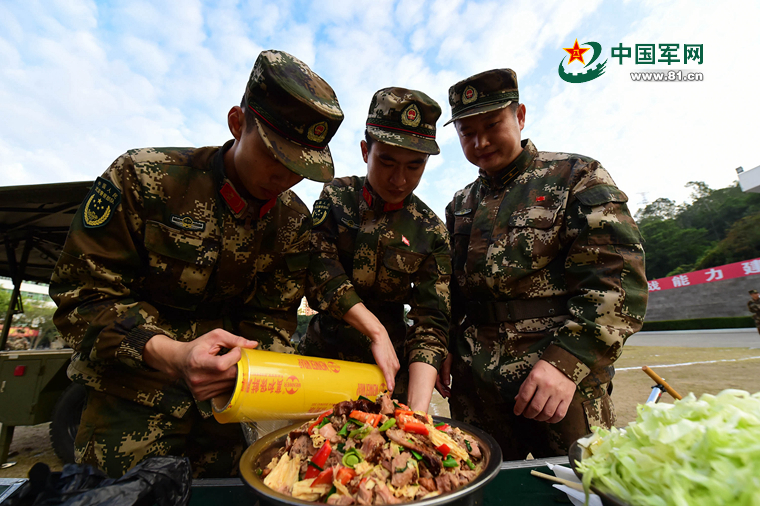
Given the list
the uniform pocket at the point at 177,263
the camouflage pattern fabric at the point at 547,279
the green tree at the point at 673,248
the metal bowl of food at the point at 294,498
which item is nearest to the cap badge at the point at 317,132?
the uniform pocket at the point at 177,263

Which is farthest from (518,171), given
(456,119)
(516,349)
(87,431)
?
(87,431)

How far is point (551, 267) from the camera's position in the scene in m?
2.20

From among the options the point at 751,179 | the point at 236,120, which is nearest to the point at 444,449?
the point at 236,120

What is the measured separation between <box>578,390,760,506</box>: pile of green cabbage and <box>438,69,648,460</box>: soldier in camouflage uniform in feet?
2.69

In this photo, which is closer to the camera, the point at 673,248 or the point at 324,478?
the point at 324,478

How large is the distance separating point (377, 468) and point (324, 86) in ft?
5.83

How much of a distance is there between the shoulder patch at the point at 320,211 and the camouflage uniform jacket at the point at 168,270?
0.28 m

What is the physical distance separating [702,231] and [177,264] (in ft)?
194

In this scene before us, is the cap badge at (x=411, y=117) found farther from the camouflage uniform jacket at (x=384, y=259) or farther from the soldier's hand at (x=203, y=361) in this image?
the soldier's hand at (x=203, y=361)

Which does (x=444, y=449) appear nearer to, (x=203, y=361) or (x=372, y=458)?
(x=372, y=458)

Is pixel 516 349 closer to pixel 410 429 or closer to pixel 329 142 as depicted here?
pixel 410 429

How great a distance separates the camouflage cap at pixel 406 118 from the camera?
230cm

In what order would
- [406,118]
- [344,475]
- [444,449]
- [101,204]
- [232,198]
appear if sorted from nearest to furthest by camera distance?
[344,475] → [444,449] → [101,204] → [232,198] → [406,118]

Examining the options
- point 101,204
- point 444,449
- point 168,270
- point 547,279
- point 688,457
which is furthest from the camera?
point 547,279
